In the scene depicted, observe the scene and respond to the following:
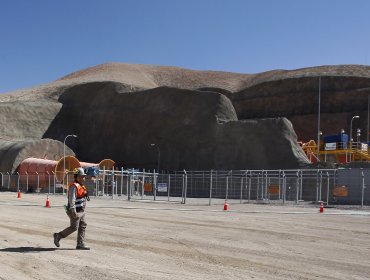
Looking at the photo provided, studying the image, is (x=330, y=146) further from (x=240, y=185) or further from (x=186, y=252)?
(x=186, y=252)

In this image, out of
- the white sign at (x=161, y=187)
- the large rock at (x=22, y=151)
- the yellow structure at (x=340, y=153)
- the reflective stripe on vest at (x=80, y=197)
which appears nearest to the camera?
the reflective stripe on vest at (x=80, y=197)

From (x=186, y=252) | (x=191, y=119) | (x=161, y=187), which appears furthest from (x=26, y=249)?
(x=191, y=119)

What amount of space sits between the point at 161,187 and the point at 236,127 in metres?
25.1

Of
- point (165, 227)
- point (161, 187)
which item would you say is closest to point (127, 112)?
point (161, 187)

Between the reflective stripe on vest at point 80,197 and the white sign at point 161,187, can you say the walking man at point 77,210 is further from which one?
the white sign at point 161,187

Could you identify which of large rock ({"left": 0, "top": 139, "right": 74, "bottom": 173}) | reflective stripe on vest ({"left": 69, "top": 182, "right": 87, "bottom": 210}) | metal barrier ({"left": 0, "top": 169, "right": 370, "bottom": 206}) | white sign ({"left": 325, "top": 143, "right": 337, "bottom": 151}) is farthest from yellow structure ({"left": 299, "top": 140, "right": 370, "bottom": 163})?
reflective stripe on vest ({"left": 69, "top": 182, "right": 87, "bottom": 210})

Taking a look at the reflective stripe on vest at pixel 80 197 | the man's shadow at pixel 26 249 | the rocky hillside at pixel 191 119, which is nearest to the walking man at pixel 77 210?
the reflective stripe on vest at pixel 80 197

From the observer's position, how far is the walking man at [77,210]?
11195 mm

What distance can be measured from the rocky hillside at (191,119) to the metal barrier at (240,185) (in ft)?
43.6

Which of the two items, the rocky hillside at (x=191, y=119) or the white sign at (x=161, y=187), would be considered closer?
the white sign at (x=161, y=187)

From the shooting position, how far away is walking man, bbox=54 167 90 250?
11195 mm

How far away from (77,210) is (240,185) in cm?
3119

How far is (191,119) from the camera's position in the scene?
68.3 metres

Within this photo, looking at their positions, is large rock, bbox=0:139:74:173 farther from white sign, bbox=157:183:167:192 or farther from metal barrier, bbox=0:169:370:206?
white sign, bbox=157:183:167:192
